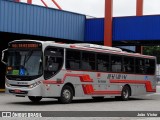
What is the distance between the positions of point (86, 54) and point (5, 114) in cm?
814

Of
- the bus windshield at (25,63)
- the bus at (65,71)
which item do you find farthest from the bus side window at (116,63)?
the bus windshield at (25,63)

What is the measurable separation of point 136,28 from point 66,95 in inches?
499

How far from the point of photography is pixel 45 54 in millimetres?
19250

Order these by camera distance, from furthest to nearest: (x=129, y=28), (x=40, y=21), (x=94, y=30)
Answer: (x=94, y=30), (x=129, y=28), (x=40, y=21)

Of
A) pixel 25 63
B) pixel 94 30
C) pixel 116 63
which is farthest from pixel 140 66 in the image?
pixel 25 63

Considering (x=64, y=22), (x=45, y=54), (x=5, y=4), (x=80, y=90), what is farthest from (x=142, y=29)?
(x=45, y=54)

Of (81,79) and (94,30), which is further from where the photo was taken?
(94,30)

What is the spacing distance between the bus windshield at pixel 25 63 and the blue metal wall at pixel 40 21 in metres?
8.62

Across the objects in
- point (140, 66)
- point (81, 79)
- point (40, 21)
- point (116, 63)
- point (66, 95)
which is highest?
point (40, 21)

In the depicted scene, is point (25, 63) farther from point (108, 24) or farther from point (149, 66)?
point (108, 24)

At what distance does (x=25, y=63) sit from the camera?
19.3 metres

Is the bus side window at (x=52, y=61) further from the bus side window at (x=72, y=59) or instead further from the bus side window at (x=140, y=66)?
the bus side window at (x=140, y=66)

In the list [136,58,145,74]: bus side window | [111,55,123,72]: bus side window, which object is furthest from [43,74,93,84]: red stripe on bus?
[136,58,145,74]: bus side window

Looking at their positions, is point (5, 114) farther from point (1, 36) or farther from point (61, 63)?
point (1, 36)
